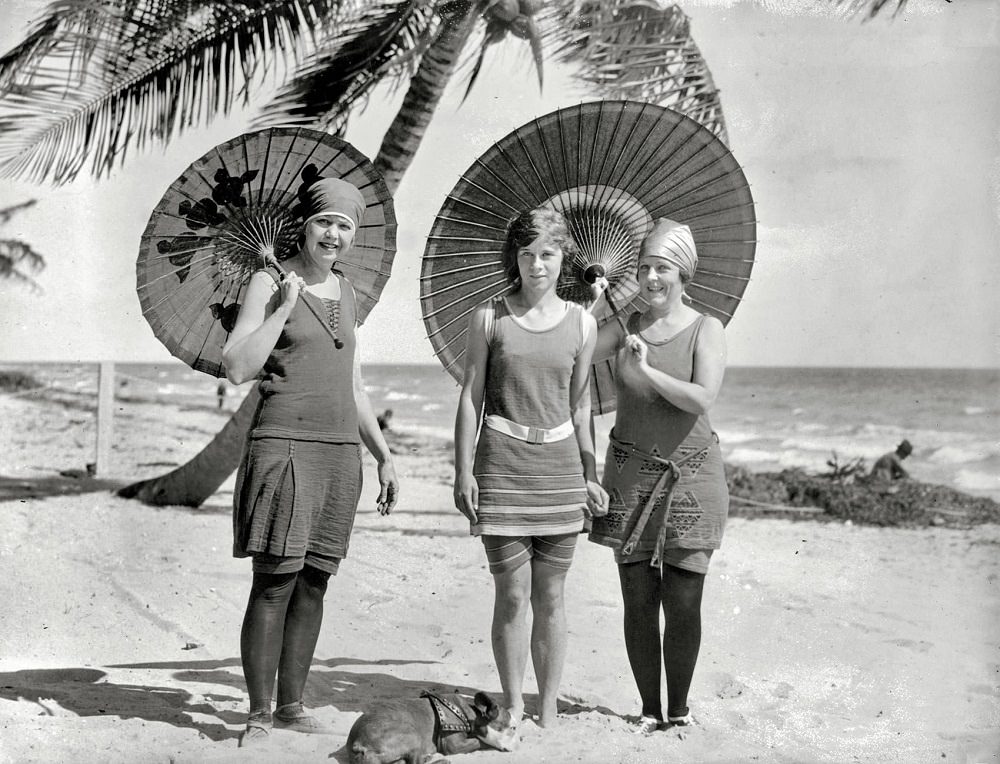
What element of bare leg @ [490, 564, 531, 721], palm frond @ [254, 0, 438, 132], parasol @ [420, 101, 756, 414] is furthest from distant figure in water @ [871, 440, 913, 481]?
bare leg @ [490, 564, 531, 721]

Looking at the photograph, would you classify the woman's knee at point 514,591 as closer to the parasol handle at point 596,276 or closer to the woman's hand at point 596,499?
the woman's hand at point 596,499

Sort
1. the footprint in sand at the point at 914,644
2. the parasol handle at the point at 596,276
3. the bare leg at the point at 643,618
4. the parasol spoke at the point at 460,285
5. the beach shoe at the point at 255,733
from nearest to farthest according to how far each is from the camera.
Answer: the beach shoe at the point at 255,733 < the bare leg at the point at 643,618 < the parasol handle at the point at 596,276 < the parasol spoke at the point at 460,285 < the footprint in sand at the point at 914,644

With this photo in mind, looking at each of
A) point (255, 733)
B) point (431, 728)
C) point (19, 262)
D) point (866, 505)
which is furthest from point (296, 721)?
point (866, 505)

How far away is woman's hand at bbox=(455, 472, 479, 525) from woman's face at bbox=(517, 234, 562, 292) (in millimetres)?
704

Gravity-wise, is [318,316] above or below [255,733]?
above

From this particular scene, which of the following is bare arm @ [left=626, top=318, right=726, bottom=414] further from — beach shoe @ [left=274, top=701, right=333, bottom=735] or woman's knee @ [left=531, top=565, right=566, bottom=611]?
beach shoe @ [left=274, top=701, right=333, bottom=735]

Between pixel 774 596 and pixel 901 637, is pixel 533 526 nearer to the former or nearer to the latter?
pixel 901 637

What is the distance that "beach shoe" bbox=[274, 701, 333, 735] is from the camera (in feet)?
11.2

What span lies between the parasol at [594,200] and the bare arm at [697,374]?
341 millimetres

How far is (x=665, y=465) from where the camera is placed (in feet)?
11.4

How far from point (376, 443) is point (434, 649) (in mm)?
1852

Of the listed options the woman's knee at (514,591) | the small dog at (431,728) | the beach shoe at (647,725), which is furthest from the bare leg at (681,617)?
the small dog at (431,728)

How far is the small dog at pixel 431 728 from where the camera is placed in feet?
10.4

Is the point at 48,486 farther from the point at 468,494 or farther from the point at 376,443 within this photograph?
the point at 468,494
